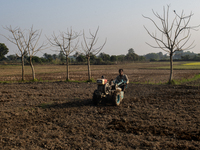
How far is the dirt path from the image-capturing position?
5051mm

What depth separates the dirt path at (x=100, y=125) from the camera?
5.05m

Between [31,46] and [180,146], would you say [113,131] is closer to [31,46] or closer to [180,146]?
[180,146]

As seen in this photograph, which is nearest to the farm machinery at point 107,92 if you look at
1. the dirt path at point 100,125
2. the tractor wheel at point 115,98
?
the tractor wheel at point 115,98

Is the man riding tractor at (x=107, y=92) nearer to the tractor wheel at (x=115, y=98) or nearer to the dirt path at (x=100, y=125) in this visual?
the tractor wheel at (x=115, y=98)

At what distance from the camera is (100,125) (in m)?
6.46

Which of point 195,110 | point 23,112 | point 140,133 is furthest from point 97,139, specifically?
point 195,110

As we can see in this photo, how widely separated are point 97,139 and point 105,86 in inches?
127

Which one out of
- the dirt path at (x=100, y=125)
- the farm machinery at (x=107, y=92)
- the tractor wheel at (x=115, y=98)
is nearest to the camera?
the dirt path at (x=100, y=125)

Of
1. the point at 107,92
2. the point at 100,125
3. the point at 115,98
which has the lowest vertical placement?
the point at 100,125

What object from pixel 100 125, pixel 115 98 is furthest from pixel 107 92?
pixel 100 125

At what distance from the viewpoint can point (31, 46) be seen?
64.7ft

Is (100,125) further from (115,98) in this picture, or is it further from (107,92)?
(115,98)

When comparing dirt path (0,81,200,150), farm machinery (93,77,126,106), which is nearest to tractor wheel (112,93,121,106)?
farm machinery (93,77,126,106)

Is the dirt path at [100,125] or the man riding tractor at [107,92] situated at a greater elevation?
the man riding tractor at [107,92]
